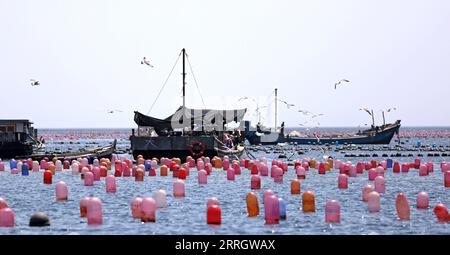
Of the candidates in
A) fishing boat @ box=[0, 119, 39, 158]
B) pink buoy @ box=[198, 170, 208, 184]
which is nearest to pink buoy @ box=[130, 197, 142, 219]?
pink buoy @ box=[198, 170, 208, 184]

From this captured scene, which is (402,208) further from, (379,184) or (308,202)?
(379,184)

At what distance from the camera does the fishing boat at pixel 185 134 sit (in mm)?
66688

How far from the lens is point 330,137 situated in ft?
497

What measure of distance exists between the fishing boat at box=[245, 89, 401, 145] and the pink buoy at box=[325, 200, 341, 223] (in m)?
110

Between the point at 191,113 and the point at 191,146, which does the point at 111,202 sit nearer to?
the point at 191,146

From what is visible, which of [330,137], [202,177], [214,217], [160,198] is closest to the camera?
[214,217]

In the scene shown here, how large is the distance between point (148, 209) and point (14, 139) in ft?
175

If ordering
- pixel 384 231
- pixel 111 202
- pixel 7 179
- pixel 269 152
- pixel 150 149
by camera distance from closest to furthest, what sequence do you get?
pixel 384 231 < pixel 111 202 < pixel 7 179 < pixel 150 149 < pixel 269 152

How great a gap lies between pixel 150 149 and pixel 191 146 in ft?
10.1

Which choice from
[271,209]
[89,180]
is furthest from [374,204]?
[89,180]
